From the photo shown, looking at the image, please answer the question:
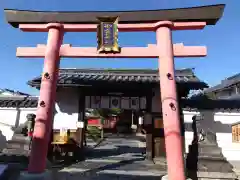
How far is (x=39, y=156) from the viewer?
6.78 m

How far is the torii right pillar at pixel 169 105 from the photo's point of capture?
6.49 meters

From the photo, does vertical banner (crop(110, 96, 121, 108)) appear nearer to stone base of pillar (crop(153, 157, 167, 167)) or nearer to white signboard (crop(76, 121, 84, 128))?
white signboard (crop(76, 121, 84, 128))

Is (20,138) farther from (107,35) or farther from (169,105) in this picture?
(169,105)

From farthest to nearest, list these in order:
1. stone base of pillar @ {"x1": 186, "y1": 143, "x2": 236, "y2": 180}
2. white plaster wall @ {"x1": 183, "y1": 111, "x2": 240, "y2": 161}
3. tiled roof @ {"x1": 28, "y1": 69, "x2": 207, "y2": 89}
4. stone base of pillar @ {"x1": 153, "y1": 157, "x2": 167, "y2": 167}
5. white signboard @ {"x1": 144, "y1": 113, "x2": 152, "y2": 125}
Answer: white signboard @ {"x1": 144, "y1": 113, "x2": 152, "y2": 125}
tiled roof @ {"x1": 28, "y1": 69, "x2": 207, "y2": 89}
white plaster wall @ {"x1": 183, "y1": 111, "x2": 240, "y2": 161}
stone base of pillar @ {"x1": 153, "y1": 157, "x2": 167, "y2": 167}
stone base of pillar @ {"x1": 186, "y1": 143, "x2": 236, "y2": 180}

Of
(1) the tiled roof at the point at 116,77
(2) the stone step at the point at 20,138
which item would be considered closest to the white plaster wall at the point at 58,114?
(1) the tiled roof at the point at 116,77

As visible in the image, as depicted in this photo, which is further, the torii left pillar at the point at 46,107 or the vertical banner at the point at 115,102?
the vertical banner at the point at 115,102

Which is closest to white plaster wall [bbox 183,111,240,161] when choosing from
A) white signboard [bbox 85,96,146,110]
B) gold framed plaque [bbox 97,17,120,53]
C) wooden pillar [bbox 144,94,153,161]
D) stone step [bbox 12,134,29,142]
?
wooden pillar [bbox 144,94,153,161]

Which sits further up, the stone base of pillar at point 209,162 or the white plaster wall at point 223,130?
the white plaster wall at point 223,130

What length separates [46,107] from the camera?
7.17 meters

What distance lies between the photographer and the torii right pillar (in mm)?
6488

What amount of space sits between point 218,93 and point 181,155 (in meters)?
21.7

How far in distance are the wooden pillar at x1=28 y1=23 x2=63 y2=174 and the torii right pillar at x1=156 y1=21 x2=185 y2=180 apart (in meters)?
3.66

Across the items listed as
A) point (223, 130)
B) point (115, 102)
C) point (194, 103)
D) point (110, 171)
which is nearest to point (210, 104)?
point (194, 103)

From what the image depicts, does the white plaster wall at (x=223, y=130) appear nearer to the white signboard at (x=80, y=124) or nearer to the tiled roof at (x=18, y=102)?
the white signboard at (x=80, y=124)
